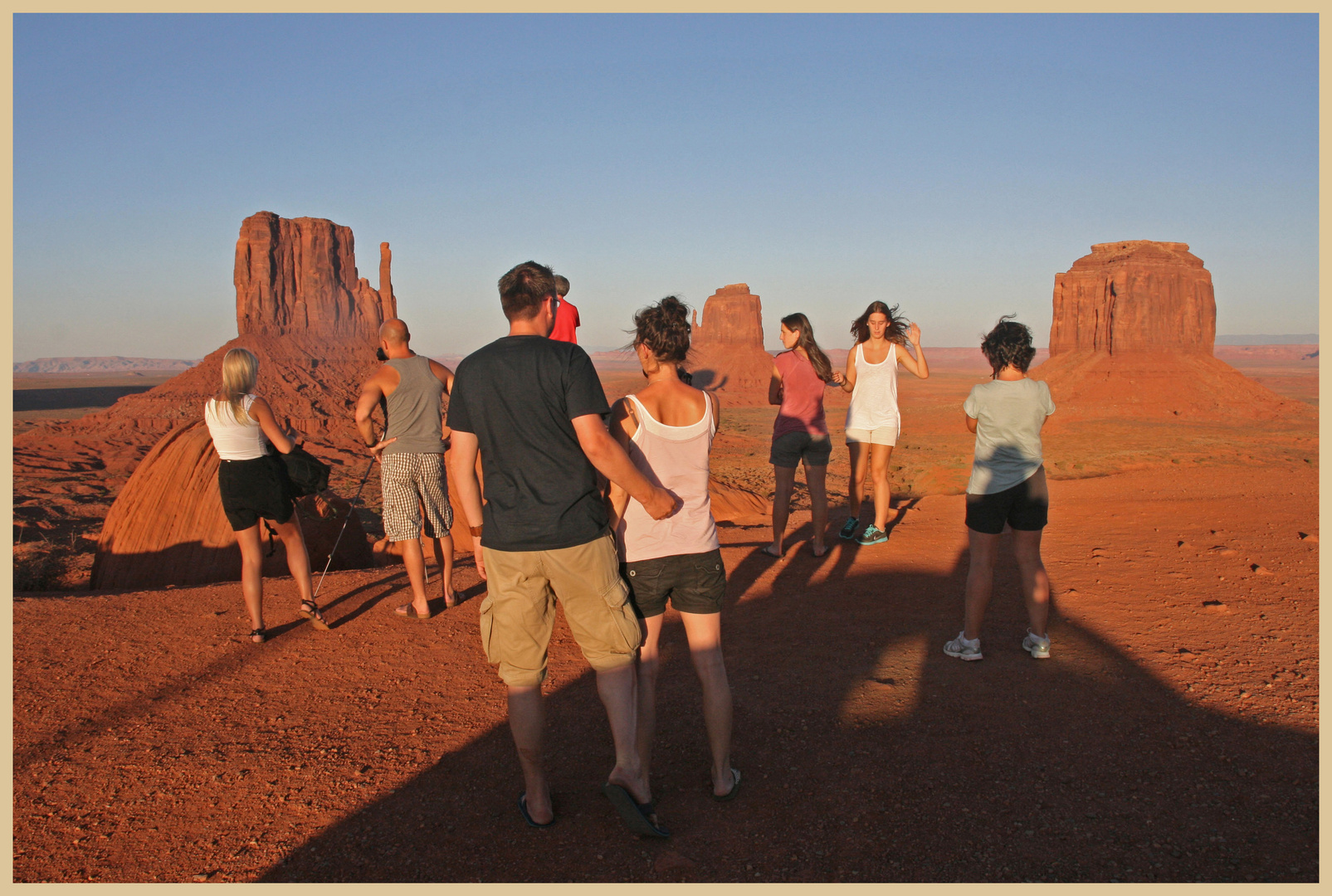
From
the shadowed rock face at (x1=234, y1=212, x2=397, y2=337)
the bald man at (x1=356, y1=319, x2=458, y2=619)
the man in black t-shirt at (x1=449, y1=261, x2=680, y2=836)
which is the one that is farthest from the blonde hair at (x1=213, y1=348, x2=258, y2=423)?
the shadowed rock face at (x1=234, y1=212, x2=397, y2=337)

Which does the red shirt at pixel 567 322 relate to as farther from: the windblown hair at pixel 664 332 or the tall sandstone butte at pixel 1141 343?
the tall sandstone butte at pixel 1141 343

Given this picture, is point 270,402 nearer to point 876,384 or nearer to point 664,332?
point 876,384

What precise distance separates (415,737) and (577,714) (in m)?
0.75

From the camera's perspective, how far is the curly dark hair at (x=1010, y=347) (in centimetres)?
383

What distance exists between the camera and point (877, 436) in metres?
6.05

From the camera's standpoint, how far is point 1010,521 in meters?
3.95

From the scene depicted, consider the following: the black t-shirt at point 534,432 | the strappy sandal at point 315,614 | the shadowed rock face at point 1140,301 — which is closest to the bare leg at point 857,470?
the black t-shirt at point 534,432

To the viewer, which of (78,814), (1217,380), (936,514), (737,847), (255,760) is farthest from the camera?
(1217,380)

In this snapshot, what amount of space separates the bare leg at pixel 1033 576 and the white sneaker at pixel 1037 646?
0.03m

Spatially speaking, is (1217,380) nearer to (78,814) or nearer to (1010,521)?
(1010,521)

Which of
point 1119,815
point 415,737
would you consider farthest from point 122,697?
point 1119,815

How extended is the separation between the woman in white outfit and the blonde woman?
4045mm

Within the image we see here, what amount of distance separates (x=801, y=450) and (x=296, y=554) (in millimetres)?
3637

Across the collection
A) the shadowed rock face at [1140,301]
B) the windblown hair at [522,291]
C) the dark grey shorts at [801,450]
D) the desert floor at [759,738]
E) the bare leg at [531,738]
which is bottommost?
the desert floor at [759,738]
